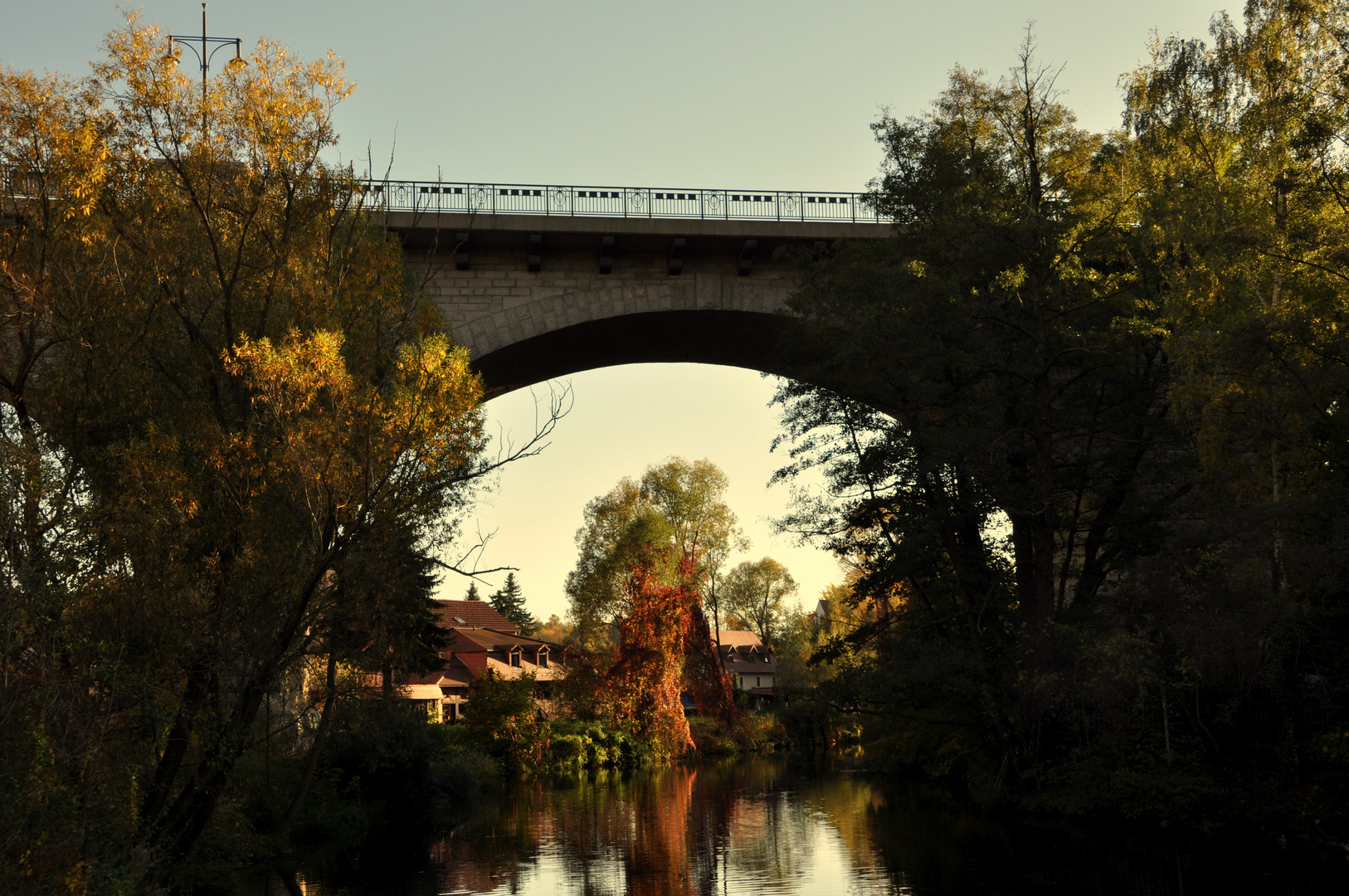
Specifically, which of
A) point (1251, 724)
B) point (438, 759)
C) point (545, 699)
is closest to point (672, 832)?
point (438, 759)

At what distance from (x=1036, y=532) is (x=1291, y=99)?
810cm

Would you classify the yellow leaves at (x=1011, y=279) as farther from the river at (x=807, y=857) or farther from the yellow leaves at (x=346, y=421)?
the yellow leaves at (x=346, y=421)

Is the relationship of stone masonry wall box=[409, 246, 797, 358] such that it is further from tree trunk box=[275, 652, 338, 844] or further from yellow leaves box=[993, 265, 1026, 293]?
tree trunk box=[275, 652, 338, 844]

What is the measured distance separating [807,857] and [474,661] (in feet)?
115

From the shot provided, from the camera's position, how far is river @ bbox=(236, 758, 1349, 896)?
512 inches

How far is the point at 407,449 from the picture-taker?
39.8 feet

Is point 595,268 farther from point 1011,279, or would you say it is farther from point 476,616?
point 476,616

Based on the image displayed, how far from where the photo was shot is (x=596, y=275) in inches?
922

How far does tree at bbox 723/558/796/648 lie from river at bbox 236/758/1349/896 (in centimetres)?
3706

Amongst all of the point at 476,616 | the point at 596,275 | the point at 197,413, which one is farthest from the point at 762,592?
the point at 197,413

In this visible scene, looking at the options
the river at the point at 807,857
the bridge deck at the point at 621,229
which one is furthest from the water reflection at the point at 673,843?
the bridge deck at the point at 621,229

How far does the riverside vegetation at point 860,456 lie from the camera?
11.4m

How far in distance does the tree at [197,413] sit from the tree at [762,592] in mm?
47612

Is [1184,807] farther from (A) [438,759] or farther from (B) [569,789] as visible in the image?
(B) [569,789]
